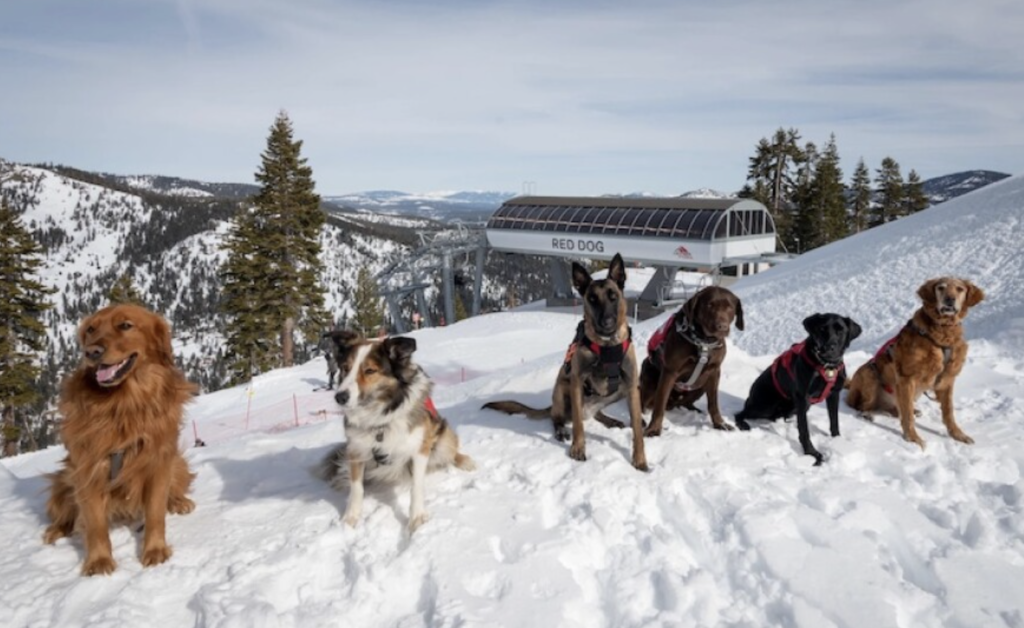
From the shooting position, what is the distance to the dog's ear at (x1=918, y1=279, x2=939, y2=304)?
547 centimetres

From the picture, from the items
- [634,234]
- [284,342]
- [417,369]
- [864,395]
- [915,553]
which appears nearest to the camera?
[915,553]

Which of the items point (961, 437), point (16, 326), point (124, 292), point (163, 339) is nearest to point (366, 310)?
point (124, 292)

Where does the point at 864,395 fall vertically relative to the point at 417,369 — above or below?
below

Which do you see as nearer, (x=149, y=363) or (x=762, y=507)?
(x=149, y=363)

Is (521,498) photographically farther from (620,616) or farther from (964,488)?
(964,488)

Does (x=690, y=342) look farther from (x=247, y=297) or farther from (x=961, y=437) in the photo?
(x=247, y=297)

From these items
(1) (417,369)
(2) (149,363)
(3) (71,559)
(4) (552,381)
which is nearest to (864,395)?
(4) (552,381)

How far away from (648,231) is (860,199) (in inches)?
1288

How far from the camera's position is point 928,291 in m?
5.52

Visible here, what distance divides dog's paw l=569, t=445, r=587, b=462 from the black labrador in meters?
1.94

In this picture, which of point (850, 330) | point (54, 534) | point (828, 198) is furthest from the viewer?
point (828, 198)

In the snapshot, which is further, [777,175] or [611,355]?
[777,175]

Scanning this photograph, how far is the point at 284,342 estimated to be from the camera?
31172 millimetres

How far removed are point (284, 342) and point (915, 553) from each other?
31.7 metres
